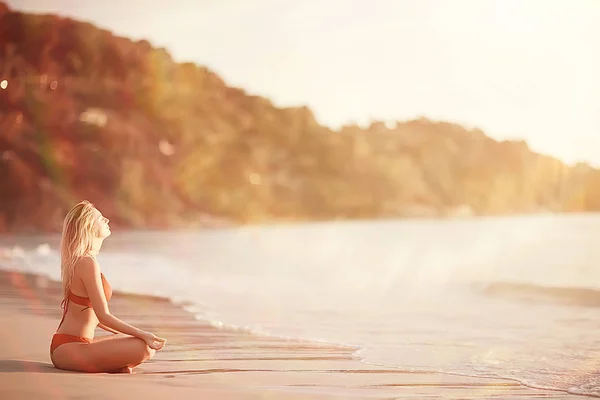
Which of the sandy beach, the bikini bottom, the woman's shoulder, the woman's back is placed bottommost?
the sandy beach

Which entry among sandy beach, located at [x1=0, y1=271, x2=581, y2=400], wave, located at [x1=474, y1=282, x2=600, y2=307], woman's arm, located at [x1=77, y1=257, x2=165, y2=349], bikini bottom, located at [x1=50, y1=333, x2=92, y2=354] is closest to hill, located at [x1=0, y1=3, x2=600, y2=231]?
wave, located at [x1=474, y1=282, x2=600, y2=307]

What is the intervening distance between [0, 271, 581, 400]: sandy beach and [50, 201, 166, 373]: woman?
7 centimetres

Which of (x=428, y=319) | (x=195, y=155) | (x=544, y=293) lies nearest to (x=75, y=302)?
(x=428, y=319)

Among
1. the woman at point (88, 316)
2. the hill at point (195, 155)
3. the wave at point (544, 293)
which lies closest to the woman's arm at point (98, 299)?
the woman at point (88, 316)

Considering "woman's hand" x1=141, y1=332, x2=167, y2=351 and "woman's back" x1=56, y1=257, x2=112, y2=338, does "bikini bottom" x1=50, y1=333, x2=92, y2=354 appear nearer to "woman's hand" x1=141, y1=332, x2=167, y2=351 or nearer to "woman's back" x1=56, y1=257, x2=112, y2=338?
"woman's back" x1=56, y1=257, x2=112, y2=338

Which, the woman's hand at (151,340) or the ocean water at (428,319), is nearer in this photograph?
the woman's hand at (151,340)

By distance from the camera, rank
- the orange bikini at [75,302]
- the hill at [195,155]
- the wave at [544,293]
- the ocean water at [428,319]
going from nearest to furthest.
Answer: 1. the orange bikini at [75,302]
2. the ocean water at [428,319]
3. the wave at [544,293]
4. the hill at [195,155]

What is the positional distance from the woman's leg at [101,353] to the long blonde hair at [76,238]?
0.26 m

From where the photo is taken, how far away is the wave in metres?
9.16

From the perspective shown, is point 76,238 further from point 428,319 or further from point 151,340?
point 428,319

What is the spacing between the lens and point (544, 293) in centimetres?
1080

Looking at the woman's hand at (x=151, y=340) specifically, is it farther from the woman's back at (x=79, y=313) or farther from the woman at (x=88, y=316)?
the woman's back at (x=79, y=313)

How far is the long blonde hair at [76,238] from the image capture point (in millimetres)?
3035

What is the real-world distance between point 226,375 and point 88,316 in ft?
2.60
